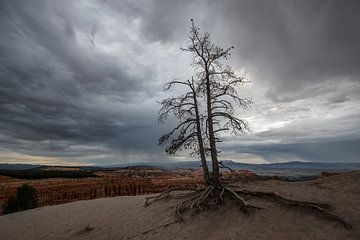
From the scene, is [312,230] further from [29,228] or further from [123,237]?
[29,228]

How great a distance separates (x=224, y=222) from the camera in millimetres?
10914

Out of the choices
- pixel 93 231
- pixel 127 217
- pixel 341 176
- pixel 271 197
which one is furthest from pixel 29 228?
pixel 341 176

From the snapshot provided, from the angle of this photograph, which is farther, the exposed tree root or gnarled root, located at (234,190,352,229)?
the exposed tree root

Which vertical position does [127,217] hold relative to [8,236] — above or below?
above

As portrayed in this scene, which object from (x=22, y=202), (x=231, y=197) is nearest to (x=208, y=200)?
(x=231, y=197)

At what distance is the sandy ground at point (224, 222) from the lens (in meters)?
9.10

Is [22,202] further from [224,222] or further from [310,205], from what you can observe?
[310,205]

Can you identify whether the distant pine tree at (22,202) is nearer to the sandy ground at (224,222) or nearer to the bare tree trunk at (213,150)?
the sandy ground at (224,222)

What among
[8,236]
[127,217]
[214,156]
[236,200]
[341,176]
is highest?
[214,156]

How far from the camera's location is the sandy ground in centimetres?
910

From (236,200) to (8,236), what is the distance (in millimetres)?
17685

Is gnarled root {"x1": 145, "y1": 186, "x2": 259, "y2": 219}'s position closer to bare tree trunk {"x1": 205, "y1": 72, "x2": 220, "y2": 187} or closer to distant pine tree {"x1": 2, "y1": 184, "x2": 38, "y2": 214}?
bare tree trunk {"x1": 205, "y1": 72, "x2": 220, "y2": 187}

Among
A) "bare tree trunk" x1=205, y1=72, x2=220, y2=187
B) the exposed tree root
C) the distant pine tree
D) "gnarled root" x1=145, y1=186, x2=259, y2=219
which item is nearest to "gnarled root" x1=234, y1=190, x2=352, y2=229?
the exposed tree root

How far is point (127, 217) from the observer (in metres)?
15.4
